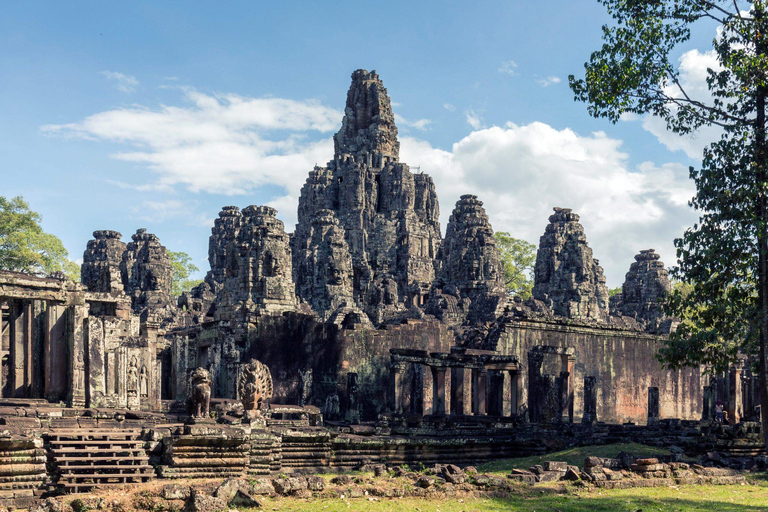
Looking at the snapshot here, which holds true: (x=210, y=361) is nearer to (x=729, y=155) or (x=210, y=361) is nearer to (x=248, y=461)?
(x=248, y=461)

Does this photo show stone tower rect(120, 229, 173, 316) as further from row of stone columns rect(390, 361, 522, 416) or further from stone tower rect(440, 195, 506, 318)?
row of stone columns rect(390, 361, 522, 416)

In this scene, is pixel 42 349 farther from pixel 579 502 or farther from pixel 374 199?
pixel 374 199

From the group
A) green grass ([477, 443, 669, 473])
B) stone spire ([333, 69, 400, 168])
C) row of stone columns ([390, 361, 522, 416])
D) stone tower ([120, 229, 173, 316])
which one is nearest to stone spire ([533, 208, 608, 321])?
row of stone columns ([390, 361, 522, 416])

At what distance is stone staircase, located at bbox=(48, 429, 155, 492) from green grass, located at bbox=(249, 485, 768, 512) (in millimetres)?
2751

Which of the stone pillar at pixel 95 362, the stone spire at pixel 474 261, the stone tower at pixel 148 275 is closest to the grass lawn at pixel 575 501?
the stone pillar at pixel 95 362

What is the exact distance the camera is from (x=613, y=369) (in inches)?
1594

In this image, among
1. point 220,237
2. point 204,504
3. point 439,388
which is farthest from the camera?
Result: point 220,237

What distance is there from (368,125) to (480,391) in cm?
6110

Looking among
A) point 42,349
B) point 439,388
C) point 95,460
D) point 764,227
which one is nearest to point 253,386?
point 95,460

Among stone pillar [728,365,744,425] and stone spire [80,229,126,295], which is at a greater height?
stone spire [80,229,126,295]

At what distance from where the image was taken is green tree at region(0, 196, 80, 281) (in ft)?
199

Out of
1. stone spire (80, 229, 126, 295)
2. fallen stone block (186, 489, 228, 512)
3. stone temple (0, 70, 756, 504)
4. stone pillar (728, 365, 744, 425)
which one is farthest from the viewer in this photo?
stone spire (80, 229, 126, 295)

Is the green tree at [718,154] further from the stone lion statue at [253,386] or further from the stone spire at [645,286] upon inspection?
the stone spire at [645,286]

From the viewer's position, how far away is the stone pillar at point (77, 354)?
2362 cm
